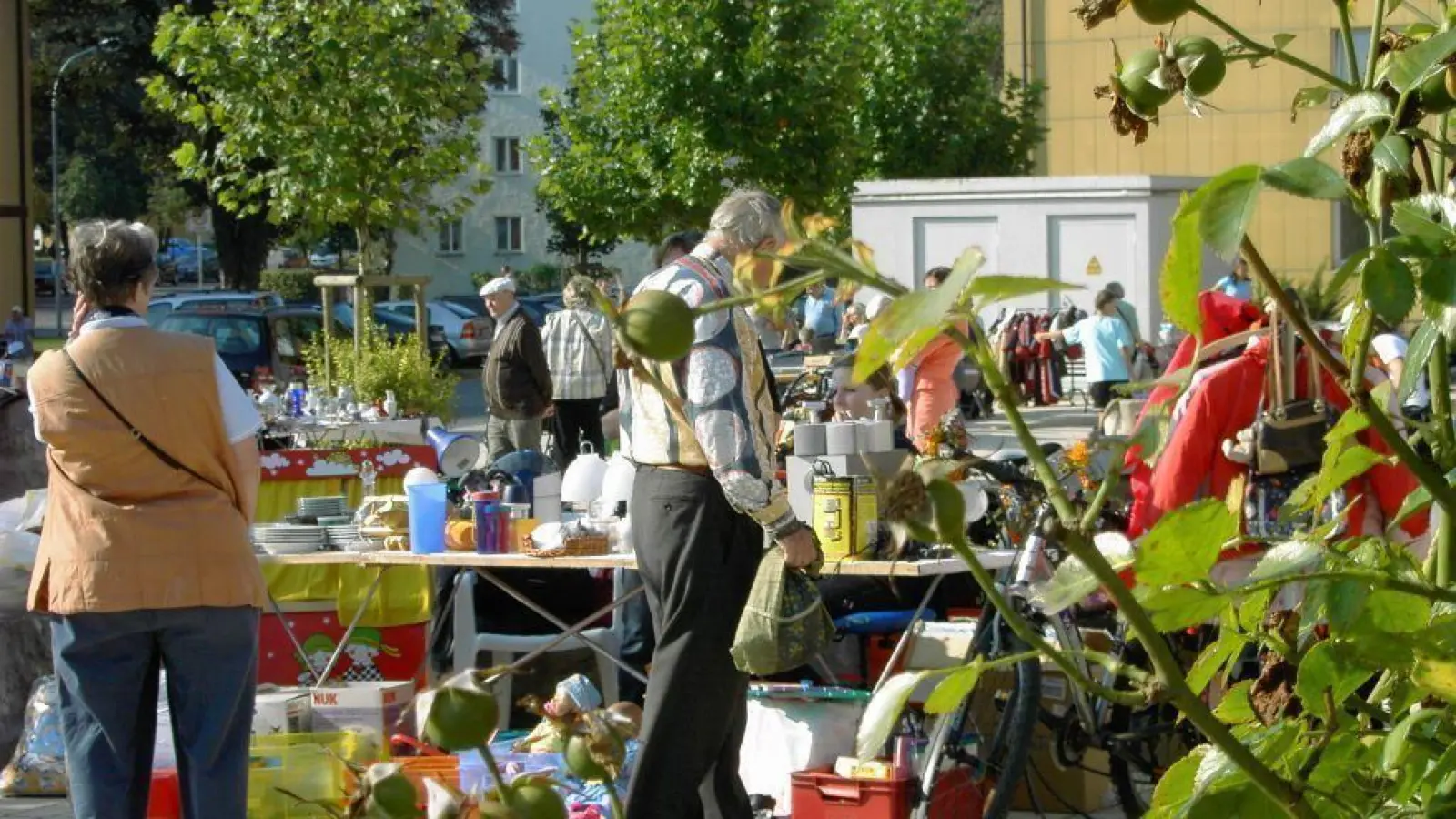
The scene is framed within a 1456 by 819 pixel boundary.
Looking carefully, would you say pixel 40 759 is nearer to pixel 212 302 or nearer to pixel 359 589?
pixel 359 589

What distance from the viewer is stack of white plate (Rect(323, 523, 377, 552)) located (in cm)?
730

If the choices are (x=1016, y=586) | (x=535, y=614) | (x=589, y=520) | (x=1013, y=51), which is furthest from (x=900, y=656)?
(x=1013, y=51)

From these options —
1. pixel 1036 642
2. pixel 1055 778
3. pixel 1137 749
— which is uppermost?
pixel 1036 642

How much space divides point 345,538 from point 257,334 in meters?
15.7

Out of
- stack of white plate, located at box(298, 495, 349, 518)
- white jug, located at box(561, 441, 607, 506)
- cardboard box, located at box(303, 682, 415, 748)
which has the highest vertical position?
white jug, located at box(561, 441, 607, 506)

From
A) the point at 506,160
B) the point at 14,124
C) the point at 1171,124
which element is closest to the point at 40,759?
the point at 14,124

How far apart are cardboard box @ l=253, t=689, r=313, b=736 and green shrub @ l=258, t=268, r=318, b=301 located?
45.0 m

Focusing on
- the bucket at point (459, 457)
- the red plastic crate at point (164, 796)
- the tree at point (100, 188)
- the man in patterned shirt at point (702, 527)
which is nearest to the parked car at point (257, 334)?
the bucket at point (459, 457)

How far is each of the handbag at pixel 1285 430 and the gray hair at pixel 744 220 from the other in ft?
4.06

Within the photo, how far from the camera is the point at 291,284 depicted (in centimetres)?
5225

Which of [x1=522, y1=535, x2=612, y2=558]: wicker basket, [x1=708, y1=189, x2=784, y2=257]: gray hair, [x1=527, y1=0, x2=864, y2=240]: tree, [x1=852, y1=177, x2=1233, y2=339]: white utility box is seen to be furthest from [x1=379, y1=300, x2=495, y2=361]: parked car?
[x1=708, y1=189, x2=784, y2=257]: gray hair

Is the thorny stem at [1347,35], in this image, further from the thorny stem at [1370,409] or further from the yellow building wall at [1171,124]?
the yellow building wall at [1171,124]

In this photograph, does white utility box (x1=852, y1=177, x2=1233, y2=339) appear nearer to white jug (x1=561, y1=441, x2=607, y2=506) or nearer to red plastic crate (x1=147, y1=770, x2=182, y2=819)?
white jug (x1=561, y1=441, x2=607, y2=506)

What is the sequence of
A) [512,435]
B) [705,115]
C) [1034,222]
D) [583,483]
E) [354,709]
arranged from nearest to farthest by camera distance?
1. [354,709]
2. [583,483]
3. [512,435]
4. [1034,222]
5. [705,115]
